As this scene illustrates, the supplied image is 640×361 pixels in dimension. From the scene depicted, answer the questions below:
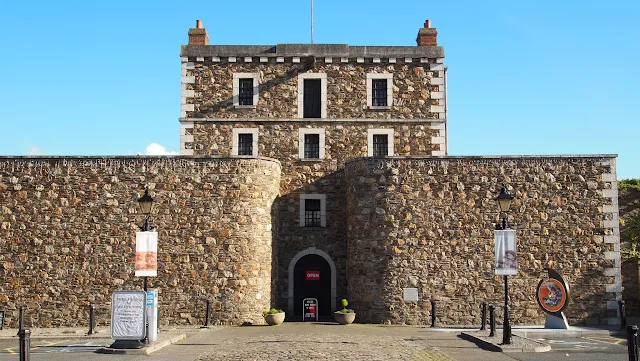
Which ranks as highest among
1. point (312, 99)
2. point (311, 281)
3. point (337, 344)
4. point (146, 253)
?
point (312, 99)

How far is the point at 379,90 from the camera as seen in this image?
87.1ft

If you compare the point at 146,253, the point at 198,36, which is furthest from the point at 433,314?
the point at 198,36

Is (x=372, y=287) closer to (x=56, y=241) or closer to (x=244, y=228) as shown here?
(x=244, y=228)

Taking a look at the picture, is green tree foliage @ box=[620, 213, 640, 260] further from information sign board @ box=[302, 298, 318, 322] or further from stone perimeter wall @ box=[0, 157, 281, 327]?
stone perimeter wall @ box=[0, 157, 281, 327]

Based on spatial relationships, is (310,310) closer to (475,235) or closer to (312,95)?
(475,235)

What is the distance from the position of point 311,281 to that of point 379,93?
8.13 m

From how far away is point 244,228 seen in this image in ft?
74.9

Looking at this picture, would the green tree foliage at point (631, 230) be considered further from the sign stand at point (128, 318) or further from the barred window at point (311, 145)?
the sign stand at point (128, 318)

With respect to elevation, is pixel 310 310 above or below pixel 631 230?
below

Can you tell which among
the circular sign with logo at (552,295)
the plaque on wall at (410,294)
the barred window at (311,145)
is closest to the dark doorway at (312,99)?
the barred window at (311,145)

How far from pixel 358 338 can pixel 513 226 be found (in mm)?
8141

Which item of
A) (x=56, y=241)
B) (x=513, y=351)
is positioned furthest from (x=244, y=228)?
(x=513, y=351)

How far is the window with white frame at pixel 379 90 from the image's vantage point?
26.4 meters

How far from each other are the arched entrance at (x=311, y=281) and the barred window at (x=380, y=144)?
15.6 feet
